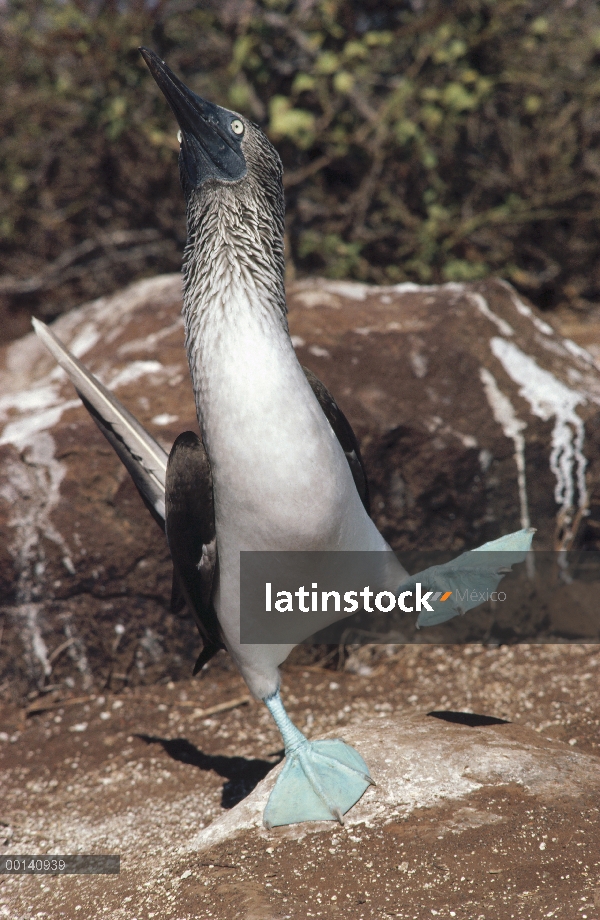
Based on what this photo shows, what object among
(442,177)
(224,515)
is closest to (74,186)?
(442,177)

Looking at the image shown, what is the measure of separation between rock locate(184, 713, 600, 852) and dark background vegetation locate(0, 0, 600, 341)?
440 cm

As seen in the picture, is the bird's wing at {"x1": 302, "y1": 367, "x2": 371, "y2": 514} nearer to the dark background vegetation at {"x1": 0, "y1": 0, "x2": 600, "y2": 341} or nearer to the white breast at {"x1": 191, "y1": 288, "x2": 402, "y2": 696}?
the white breast at {"x1": 191, "y1": 288, "x2": 402, "y2": 696}

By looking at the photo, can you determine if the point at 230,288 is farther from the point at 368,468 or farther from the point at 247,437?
the point at 368,468

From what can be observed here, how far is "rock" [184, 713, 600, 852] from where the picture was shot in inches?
92.0

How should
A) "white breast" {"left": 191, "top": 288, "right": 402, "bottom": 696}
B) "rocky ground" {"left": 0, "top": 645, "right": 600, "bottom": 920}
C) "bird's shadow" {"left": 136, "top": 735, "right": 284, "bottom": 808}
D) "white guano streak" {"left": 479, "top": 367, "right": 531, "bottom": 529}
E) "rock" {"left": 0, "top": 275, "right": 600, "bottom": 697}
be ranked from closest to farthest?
"rocky ground" {"left": 0, "top": 645, "right": 600, "bottom": 920} < "white breast" {"left": 191, "top": 288, "right": 402, "bottom": 696} < "bird's shadow" {"left": 136, "top": 735, "right": 284, "bottom": 808} < "rock" {"left": 0, "top": 275, "right": 600, "bottom": 697} < "white guano streak" {"left": 479, "top": 367, "right": 531, "bottom": 529}

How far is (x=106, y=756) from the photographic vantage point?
351 cm

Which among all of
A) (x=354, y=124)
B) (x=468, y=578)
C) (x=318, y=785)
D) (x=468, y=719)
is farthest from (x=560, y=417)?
(x=354, y=124)

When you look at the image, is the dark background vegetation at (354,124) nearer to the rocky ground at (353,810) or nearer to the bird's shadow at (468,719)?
the rocky ground at (353,810)

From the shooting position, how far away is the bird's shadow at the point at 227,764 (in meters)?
3.16

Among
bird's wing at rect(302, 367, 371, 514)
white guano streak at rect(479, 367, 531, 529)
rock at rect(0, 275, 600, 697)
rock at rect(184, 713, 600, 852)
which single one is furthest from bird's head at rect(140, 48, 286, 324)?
white guano streak at rect(479, 367, 531, 529)

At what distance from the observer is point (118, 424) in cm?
301

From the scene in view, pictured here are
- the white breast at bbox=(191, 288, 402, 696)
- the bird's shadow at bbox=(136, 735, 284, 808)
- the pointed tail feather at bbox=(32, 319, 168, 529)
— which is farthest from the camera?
the bird's shadow at bbox=(136, 735, 284, 808)

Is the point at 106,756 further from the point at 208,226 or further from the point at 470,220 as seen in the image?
the point at 470,220

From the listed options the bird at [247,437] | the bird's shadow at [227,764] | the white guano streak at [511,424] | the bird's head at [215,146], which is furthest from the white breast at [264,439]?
the white guano streak at [511,424]
